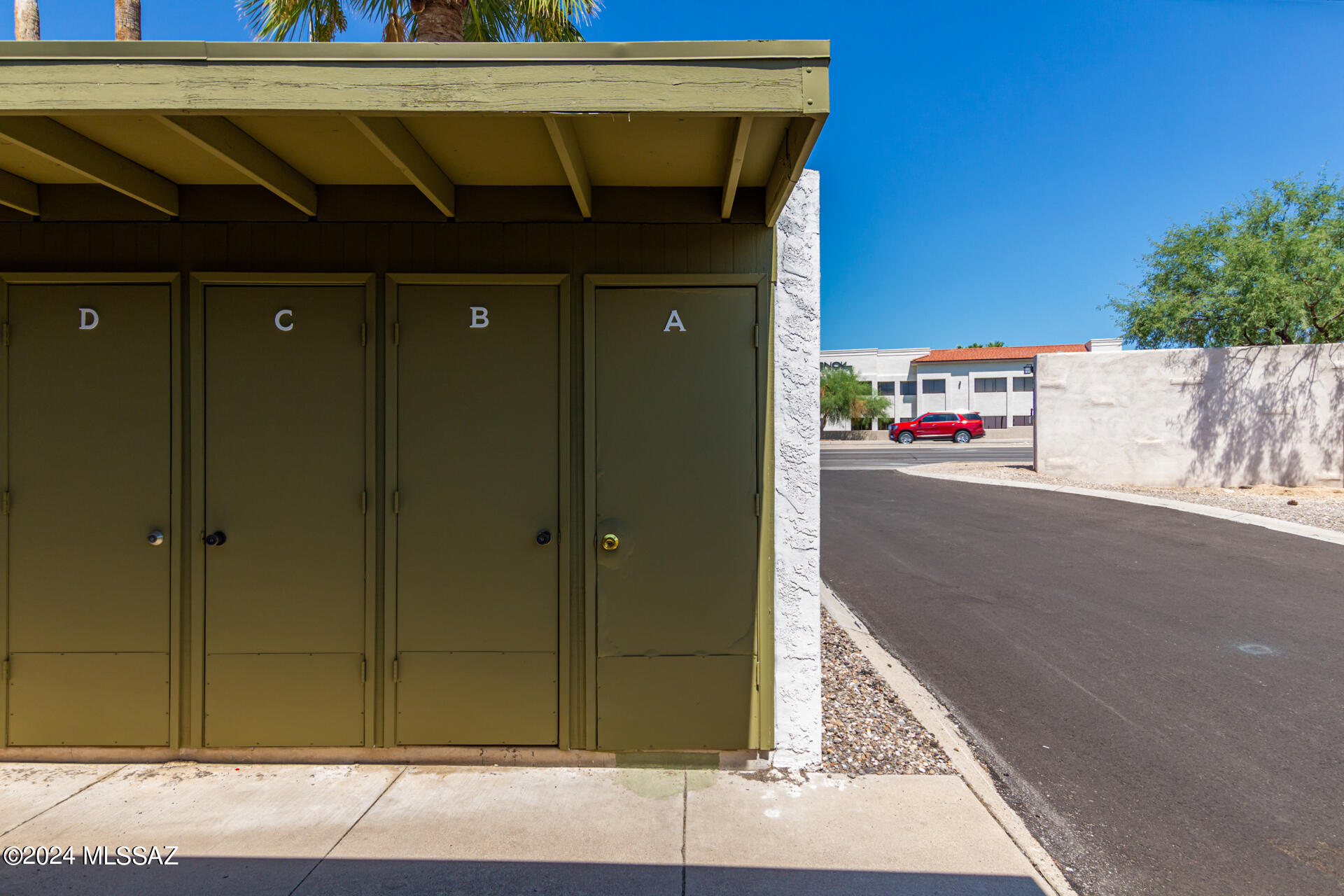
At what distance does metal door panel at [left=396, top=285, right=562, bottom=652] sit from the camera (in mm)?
3457

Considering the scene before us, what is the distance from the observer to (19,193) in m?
3.38

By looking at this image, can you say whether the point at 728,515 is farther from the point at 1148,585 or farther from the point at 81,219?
the point at 1148,585

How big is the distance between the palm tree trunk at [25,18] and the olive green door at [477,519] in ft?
18.1

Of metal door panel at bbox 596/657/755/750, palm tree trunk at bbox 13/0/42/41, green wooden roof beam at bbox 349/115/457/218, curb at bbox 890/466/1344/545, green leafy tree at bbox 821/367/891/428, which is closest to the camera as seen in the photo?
green wooden roof beam at bbox 349/115/457/218

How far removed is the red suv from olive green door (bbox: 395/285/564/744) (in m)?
38.3

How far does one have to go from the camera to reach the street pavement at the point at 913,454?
2459cm

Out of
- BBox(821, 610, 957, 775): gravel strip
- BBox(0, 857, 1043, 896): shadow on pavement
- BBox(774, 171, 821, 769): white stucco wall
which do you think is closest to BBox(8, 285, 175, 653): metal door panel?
BBox(0, 857, 1043, 896): shadow on pavement

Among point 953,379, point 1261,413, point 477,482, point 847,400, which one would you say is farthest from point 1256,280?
point 953,379

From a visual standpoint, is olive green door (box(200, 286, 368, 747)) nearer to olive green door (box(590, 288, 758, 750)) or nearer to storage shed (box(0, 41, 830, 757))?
storage shed (box(0, 41, 830, 757))

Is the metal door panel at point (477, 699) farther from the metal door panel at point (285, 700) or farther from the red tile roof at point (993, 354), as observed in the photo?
the red tile roof at point (993, 354)

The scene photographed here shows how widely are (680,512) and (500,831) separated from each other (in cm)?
163

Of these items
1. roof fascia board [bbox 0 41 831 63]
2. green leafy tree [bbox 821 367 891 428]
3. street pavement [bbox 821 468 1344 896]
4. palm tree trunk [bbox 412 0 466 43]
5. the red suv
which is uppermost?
palm tree trunk [bbox 412 0 466 43]

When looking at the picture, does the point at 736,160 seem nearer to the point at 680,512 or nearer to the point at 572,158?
the point at 572,158

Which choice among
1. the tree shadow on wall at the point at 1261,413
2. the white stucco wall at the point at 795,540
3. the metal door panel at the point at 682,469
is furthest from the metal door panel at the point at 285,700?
the tree shadow on wall at the point at 1261,413
